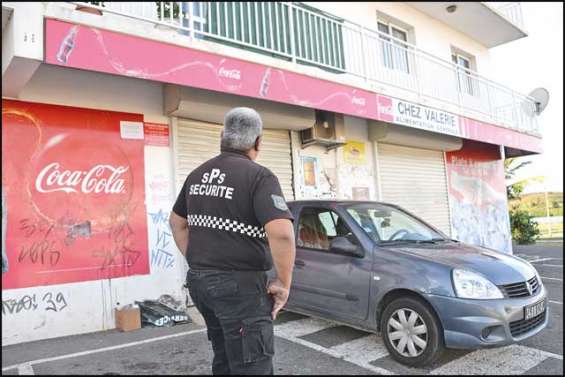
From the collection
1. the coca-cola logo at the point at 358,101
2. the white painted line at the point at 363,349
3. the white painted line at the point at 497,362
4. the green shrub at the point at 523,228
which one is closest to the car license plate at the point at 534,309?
the white painted line at the point at 497,362

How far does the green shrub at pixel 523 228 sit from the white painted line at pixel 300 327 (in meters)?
14.4

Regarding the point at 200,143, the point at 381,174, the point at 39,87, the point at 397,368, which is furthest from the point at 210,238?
the point at 381,174

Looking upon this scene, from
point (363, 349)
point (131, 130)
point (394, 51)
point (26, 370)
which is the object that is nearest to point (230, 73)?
point (131, 130)

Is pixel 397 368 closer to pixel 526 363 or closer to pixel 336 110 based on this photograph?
pixel 526 363

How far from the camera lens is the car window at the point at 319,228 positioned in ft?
15.2

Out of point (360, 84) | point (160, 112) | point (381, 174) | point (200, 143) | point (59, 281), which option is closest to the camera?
point (59, 281)

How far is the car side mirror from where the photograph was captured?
4.27 m

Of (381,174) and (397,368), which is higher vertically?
(381,174)

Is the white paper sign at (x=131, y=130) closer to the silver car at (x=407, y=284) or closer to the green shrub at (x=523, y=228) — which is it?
the silver car at (x=407, y=284)

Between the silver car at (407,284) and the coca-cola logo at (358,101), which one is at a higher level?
the coca-cola logo at (358,101)

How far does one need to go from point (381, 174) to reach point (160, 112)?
536cm

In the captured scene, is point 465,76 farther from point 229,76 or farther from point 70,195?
point 70,195

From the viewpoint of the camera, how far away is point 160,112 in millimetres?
6336

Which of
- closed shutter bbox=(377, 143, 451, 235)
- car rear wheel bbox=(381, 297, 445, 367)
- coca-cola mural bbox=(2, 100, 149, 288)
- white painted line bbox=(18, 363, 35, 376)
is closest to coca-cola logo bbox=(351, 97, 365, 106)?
closed shutter bbox=(377, 143, 451, 235)
